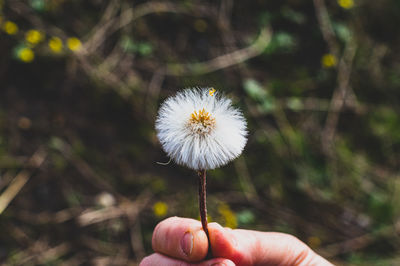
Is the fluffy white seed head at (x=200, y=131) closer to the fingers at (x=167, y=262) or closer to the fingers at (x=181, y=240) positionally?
the fingers at (x=181, y=240)

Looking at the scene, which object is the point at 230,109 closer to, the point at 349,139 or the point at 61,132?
the point at 61,132

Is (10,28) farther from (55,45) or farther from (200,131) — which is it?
(200,131)

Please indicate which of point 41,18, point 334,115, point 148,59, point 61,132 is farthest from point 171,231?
point 41,18

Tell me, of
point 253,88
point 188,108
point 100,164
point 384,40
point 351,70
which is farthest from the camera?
point 384,40

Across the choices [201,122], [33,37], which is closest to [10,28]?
[33,37]

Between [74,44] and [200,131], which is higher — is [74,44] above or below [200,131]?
above

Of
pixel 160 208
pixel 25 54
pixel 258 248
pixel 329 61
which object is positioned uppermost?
pixel 329 61

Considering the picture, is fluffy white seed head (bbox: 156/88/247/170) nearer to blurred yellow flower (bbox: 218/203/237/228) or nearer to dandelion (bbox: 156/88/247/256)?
dandelion (bbox: 156/88/247/256)
